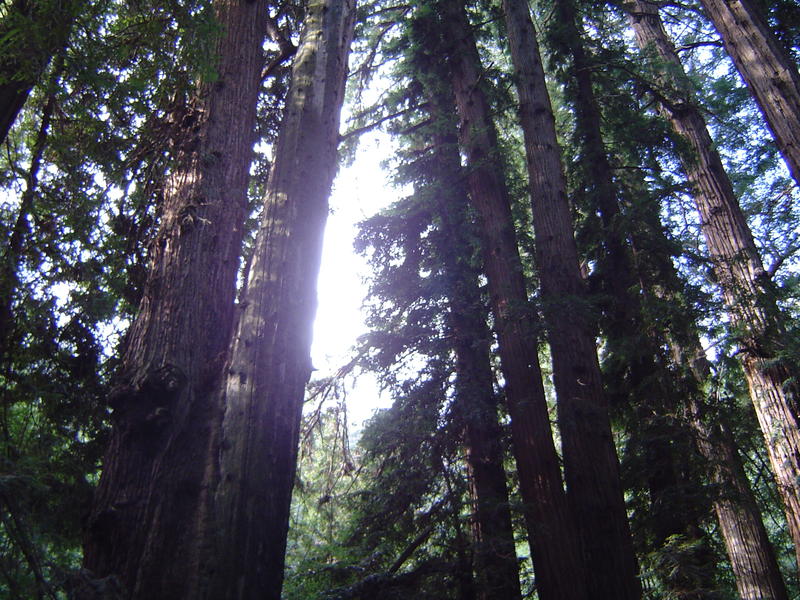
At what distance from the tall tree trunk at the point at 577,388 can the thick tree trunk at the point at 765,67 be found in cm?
215

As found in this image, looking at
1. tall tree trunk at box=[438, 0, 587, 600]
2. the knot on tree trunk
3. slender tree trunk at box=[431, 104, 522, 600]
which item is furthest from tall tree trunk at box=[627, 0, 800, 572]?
the knot on tree trunk

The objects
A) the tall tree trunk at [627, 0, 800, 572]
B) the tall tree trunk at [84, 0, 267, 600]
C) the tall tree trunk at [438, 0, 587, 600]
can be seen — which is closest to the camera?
the tall tree trunk at [84, 0, 267, 600]

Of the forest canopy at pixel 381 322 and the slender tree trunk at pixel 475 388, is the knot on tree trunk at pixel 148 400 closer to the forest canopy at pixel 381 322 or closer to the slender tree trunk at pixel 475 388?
the forest canopy at pixel 381 322

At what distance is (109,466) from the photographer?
2.89 meters

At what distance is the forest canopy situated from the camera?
2.99m

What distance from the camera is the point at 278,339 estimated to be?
10.6ft

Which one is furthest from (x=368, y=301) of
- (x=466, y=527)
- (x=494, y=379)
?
(x=466, y=527)

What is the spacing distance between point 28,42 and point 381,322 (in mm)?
5843

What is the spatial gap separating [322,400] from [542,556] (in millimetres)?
3767

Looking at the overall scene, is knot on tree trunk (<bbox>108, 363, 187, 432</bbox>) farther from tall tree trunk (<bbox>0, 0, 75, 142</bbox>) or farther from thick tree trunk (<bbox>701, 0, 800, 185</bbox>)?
thick tree trunk (<bbox>701, 0, 800, 185</bbox>)

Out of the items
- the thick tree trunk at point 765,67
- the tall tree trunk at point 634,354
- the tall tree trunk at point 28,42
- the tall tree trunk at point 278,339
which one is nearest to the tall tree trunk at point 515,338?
the tall tree trunk at point 634,354

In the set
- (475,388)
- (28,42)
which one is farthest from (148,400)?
(475,388)

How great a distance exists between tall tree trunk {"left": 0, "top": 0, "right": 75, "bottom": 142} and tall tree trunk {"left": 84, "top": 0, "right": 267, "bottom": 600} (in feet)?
3.22

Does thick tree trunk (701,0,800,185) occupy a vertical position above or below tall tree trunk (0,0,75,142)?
above
